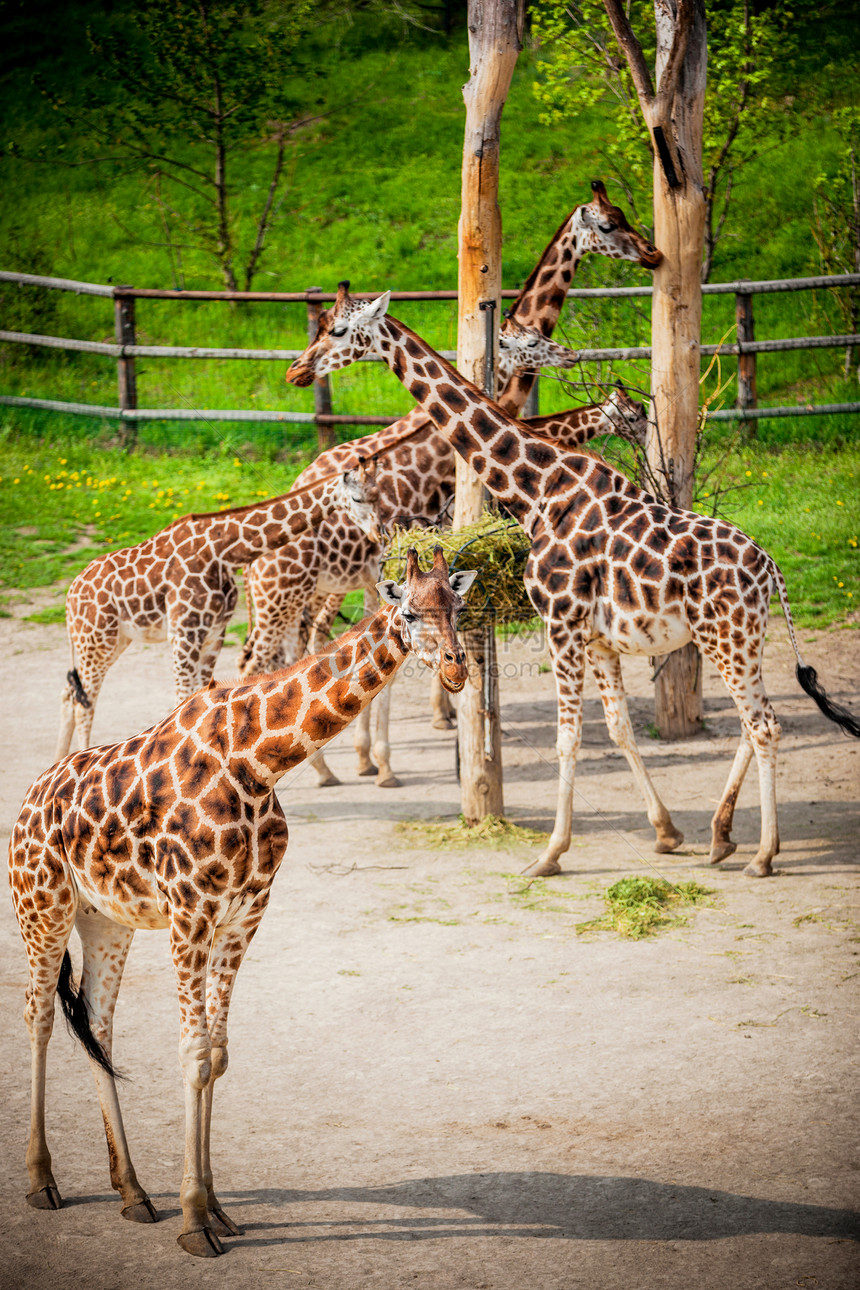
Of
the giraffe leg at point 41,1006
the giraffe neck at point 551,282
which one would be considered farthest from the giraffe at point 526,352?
the giraffe leg at point 41,1006

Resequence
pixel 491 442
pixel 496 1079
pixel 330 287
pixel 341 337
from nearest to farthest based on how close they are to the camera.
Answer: pixel 496 1079 < pixel 491 442 < pixel 341 337 < pixel 330 287

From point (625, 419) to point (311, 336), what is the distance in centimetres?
610

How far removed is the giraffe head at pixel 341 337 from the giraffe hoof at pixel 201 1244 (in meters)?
4.94

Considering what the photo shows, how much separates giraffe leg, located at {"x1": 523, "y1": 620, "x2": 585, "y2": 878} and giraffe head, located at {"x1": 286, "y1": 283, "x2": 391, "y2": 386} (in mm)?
2119

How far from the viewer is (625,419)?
8633 mm

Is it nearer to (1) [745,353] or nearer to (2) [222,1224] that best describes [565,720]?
(2) [222,1224]

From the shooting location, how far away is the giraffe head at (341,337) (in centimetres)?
756

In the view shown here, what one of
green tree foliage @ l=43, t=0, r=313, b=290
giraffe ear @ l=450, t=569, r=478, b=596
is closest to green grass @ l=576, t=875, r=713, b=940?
giraffe ear @ l=450, t=569, r=478, b=596

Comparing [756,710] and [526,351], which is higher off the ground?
[526,351]

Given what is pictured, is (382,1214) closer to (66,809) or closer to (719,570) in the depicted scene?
(66,809)

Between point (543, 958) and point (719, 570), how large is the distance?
2277 millimetres

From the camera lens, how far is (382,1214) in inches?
167

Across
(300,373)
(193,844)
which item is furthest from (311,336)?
(193,844)

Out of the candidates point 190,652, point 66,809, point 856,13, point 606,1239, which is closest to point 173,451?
point 190,652
